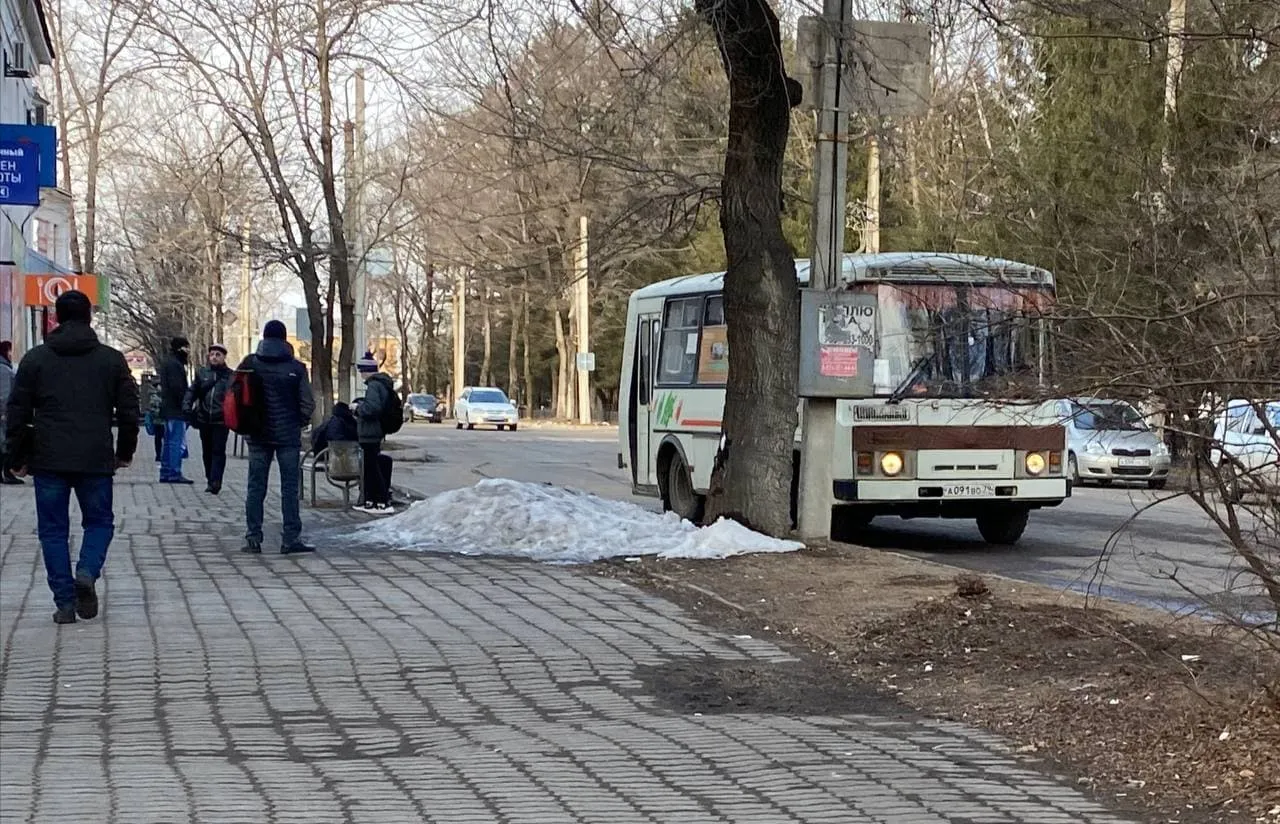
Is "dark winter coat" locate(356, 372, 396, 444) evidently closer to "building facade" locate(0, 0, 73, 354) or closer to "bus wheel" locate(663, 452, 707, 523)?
"bus wheel" locate(663, 452, 707, 523)

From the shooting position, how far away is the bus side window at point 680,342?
57.6 feet

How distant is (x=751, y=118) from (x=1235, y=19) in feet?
17.9

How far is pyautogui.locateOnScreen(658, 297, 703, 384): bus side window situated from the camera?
17562mm

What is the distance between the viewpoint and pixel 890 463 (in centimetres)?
1456

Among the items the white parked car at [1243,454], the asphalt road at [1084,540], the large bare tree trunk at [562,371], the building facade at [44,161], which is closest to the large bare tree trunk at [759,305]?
the asphalt road at [1084,540]

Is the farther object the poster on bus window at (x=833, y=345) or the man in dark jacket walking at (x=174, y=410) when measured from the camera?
the man in dark jacket walking at (x=174, y=410)

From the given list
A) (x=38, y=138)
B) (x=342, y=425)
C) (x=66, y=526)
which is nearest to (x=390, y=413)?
(x=342, y=425)

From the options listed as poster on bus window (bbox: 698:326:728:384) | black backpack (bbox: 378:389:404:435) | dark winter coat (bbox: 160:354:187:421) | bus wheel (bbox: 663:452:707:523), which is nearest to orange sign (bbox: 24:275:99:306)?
dark winter coat (bbox: 160:354:187:421)

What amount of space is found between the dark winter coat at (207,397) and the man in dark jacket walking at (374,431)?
12.0 ft

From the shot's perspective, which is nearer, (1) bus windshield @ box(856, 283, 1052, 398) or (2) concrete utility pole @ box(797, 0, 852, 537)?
(1) bus windshield @ box(856, 283, 1052, 398)

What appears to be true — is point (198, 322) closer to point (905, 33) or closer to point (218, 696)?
point (905, 33)

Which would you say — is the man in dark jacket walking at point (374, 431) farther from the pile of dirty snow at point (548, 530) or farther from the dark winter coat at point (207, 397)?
the dark winter coat at point (207, 397)

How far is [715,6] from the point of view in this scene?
11.5 metres

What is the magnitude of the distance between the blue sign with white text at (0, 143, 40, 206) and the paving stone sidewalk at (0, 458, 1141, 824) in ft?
34.4
